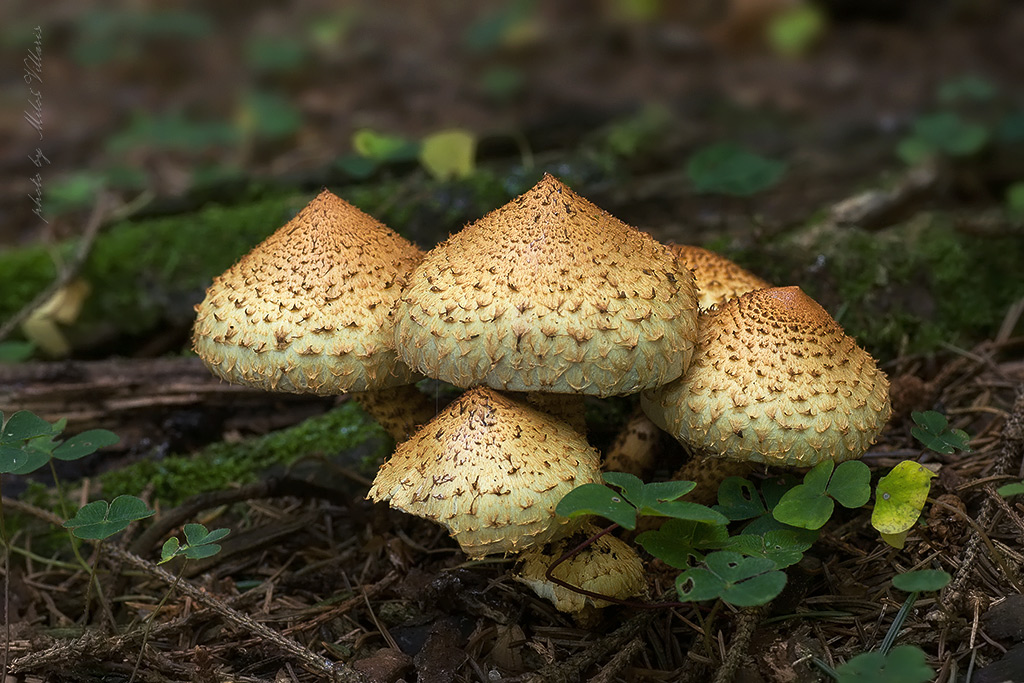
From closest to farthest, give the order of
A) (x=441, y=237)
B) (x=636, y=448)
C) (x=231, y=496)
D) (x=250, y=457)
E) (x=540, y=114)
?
(x=636, y=448)
(x=231, y=496)
(x=250, y=457)
(x=441, y=237)
(x=540, y=114)

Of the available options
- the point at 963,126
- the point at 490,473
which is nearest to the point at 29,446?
the point at 490,473

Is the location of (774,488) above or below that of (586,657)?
above

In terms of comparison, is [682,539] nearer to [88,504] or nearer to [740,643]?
[740,643]

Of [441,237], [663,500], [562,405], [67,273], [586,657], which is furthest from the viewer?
[67,273]

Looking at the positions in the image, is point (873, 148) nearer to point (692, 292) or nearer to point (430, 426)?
point (692, 292)

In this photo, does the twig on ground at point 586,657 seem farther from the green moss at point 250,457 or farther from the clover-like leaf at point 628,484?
the green moss at point 250,457

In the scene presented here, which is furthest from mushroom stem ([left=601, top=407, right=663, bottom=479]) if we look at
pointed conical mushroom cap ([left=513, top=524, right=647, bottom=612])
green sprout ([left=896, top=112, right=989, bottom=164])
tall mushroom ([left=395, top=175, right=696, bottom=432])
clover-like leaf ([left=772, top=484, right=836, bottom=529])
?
green sprout ([left=896, top=112, right=989, bottom=164])

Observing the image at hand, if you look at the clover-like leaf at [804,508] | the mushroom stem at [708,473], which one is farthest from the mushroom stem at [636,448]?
the clover-like leaf at [804,508]
